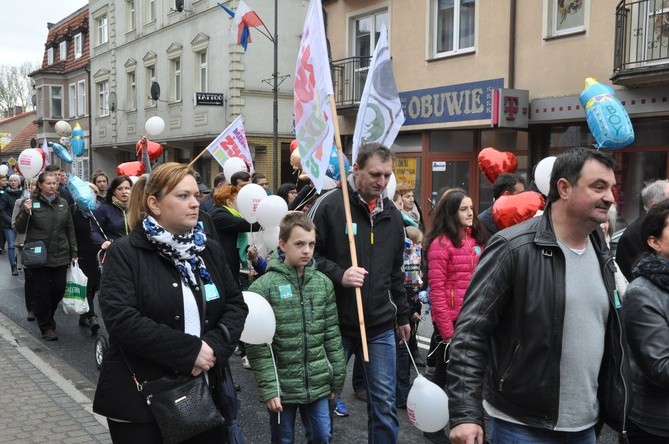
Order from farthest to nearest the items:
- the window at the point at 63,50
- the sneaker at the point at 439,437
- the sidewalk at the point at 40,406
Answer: the window at the point at 63,50, the sneaker at the point at 439,437, the sidewalk at the point at 40,406

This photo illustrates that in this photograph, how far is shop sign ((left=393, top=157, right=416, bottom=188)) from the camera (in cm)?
1731

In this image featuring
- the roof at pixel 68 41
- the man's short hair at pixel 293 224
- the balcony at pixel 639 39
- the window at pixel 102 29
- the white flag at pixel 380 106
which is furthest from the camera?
the roof at pixel 68 41

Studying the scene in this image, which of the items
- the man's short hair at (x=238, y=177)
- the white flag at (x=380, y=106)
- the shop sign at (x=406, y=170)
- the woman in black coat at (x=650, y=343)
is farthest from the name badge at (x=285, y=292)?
the shop sign at (x=406, y=170)

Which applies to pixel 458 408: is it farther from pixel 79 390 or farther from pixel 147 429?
pixel 79 390

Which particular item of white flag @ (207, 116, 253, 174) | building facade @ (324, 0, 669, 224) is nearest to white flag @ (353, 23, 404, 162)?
white flag @ (207, 116, 253, 174)

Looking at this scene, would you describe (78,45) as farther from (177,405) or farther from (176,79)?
(177,405)

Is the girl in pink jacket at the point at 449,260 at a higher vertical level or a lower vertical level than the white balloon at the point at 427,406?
higher

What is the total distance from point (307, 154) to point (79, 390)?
121 inches

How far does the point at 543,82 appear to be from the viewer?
13742mm

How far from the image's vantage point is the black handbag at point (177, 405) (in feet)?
9.37

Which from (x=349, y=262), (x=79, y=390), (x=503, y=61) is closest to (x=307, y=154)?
(x=349, y=262)

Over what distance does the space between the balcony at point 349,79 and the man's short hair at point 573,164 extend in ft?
51.0

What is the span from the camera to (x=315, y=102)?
4.55 m

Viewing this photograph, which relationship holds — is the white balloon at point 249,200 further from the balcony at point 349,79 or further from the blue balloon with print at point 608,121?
the balcony at point 349,79
